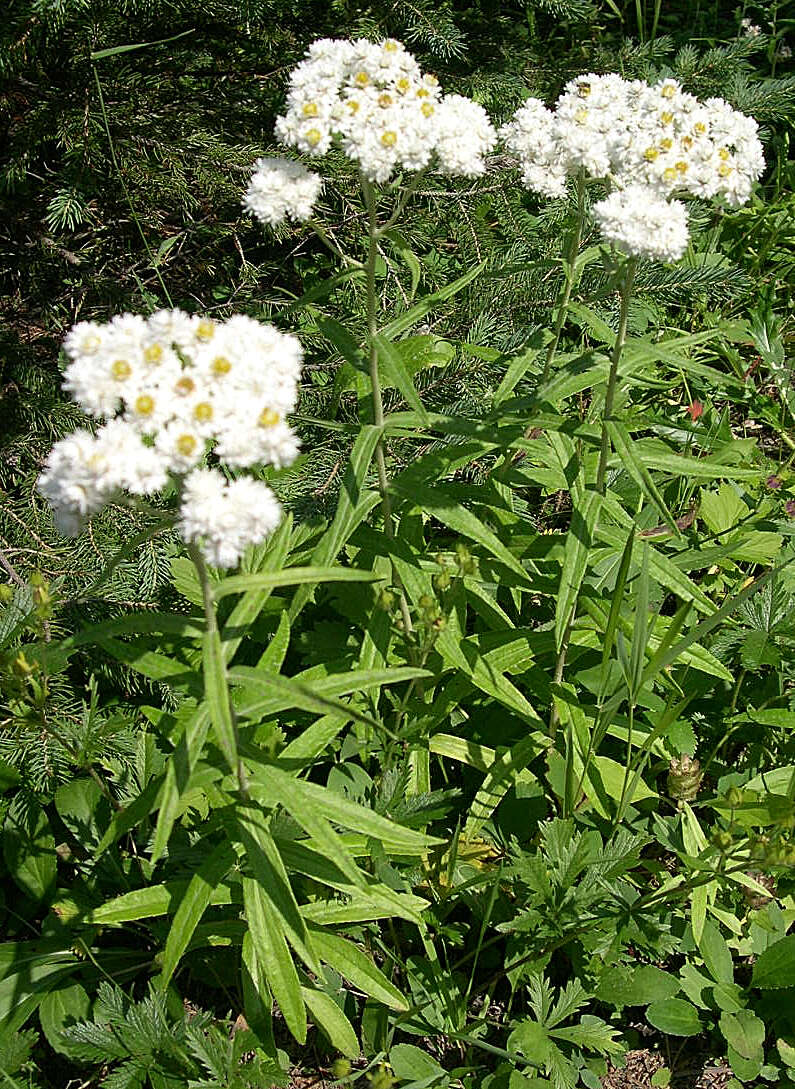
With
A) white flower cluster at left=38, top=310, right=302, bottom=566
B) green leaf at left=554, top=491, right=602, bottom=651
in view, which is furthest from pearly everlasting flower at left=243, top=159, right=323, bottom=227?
green leaf at left=554, top=491, right=602, bottom=651

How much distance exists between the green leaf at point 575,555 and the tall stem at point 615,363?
0.09 metres

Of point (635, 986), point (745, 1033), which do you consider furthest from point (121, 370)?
point (745, 1033)

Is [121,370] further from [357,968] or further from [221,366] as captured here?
[357,968]

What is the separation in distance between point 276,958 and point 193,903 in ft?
0.76

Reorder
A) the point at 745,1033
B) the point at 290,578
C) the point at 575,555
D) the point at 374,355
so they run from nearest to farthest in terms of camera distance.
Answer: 1. the point at 290,578
2. the point at 374,355
3. the point at 575,555
4. the point at 745,1033

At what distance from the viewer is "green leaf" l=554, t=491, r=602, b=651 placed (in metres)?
2.38

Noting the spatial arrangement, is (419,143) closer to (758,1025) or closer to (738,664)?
(738,664)

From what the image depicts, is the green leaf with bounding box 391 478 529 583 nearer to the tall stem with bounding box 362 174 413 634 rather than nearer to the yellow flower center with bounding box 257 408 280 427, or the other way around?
the tall stem with bounding box 362 174 413 634

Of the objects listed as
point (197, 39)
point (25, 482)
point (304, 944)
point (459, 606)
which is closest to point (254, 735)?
point (304, 944)

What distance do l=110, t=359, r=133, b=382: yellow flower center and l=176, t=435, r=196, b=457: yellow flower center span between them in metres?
0.17

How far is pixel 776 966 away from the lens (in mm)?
2537

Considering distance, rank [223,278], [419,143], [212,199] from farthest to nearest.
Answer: [223,278], [212,199], [419,143]

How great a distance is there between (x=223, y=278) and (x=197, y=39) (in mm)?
943

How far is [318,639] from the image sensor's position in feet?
9.34
